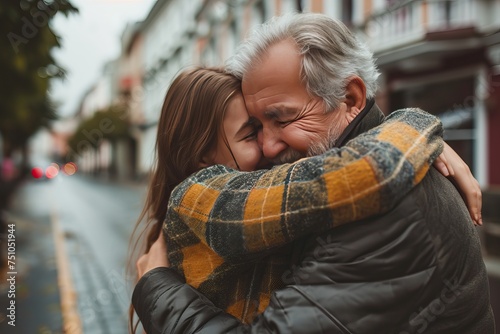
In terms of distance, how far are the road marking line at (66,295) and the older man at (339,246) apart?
159 inches

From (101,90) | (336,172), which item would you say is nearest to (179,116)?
(336,172)

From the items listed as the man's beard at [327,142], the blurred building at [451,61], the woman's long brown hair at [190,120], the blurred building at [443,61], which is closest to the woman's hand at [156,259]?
the woman's long brown hair at [190,120]

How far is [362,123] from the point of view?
1.26 meters

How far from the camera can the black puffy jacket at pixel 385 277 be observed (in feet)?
3.41

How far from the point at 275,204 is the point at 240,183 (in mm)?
158

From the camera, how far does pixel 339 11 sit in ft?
42.7

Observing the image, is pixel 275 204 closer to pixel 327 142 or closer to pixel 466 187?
pixel 327 142

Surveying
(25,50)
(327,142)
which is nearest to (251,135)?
(327,142)

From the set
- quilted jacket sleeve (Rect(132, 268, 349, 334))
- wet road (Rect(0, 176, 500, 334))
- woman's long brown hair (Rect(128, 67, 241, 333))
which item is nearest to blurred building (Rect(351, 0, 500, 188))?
wet road (Rect(0, 176, 500, 334))

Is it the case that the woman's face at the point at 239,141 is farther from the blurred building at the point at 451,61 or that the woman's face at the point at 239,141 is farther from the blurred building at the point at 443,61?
the blurred building at the point at 451,61

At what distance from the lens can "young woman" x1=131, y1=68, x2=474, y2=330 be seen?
1.04 metres

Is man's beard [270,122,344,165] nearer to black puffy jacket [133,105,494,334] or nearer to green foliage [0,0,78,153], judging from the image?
black puffy jacket [133,105,494,334]

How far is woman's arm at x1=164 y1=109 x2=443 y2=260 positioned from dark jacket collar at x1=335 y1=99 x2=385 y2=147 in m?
0.04

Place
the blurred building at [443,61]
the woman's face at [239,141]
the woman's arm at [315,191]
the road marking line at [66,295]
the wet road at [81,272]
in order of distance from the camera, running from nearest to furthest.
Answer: the woman's arm at [315,191] < the woman's face at [239,141] < the road marking line at [66,295] < the wet road at [81,272] < the blurred building at [443,61]
